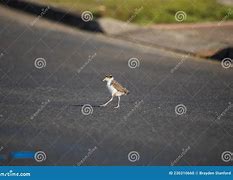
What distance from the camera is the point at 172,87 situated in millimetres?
10375

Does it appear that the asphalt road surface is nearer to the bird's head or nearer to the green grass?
the bird's head

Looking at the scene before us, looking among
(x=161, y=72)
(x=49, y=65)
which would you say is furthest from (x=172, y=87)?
(x=49, y=65)

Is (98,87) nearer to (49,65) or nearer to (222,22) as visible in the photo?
(49,65)

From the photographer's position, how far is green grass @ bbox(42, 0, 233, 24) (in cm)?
1172

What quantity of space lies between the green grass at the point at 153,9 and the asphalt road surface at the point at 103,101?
0.74 m

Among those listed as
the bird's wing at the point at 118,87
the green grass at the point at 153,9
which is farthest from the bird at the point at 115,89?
the green grass at the point at 153,9

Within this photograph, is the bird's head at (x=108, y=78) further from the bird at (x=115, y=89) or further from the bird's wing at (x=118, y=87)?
the bird's wing at (x=118, y=87)

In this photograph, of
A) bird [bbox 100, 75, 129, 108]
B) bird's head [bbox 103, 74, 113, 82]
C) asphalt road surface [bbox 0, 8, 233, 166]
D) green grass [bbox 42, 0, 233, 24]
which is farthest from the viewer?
green grass [bbox 42, 0, 233, 24]

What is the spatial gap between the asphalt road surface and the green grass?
744 mm

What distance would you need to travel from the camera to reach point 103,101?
9.83 meters

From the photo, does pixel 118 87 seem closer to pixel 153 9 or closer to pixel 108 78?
pixel 108 78

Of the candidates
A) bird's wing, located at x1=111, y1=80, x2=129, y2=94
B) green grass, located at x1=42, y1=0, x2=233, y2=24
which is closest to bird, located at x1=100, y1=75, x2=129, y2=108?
bird's wing, located at x1=111, y1=80, x2=129, y2=94

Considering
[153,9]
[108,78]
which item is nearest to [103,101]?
[108,78]

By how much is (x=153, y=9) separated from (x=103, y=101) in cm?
284
